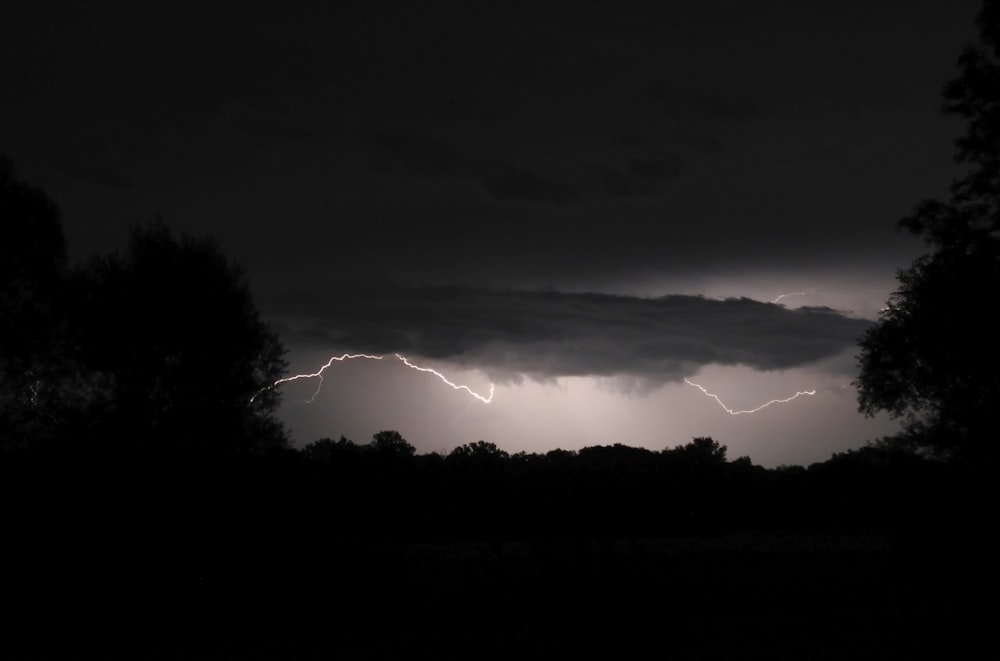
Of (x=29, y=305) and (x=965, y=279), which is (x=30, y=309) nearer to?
(x=29, y=305)

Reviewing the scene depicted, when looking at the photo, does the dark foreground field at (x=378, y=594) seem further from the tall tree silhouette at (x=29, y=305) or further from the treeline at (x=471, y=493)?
the tall tree silhouette at (x=29, y=305)

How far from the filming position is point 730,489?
45344 mm

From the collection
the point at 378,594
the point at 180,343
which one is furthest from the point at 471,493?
the point at 378,594

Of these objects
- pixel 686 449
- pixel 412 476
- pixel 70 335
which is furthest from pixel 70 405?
pixel 686 449

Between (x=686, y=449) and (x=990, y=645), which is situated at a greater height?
(x=686, y=449)

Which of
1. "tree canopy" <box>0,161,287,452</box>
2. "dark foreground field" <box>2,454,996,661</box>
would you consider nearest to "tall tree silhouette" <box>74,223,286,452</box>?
"tree canopy" <box>0,161,287,452</box>

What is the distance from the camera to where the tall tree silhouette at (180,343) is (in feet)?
120

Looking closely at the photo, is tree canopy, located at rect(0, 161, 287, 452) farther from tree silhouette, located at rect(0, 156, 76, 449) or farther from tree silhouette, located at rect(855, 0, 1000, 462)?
tree silhouette, located at rect(855, 0, 1000, 462)

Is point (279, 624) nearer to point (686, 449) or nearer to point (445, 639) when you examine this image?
point (445, 639)

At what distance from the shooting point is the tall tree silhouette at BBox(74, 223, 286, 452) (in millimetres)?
36469

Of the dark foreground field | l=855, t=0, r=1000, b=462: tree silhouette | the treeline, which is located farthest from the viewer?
l=855, t=0, r=1000, b=462: tree silhouette

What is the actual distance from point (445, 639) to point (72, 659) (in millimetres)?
5432

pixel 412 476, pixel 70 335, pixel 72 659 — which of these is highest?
pixel 70 335

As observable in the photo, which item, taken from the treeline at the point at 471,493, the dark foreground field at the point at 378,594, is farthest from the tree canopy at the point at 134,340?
the dark foreground field at the point at 378,594
